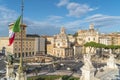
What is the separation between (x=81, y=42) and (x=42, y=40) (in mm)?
18713

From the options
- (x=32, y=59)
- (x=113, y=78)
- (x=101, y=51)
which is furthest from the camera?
(x=101, y=51)

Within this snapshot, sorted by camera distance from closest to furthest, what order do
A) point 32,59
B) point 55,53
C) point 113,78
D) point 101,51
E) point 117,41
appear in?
point 113,78
point 32,59
point 55,53
point 101,51
point 117,41

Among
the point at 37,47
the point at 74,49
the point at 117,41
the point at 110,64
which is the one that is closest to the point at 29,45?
the point at 37,47

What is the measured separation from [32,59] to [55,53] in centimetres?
1917

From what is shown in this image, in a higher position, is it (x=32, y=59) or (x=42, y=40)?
(x=42, y=40)

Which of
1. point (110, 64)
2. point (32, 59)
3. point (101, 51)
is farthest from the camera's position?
point (101, 51)

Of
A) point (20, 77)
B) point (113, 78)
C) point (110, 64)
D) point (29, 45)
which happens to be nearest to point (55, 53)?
point (29, 45)

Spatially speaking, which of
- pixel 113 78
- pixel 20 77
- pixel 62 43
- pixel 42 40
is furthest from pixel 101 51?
pixel 20 77

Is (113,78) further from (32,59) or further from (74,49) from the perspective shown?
(74,49)

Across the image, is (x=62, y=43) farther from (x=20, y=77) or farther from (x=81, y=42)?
(x=20, y=77)

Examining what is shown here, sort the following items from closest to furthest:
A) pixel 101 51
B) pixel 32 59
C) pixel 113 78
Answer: pixel 113 78 → pixel 32 59 → pixel 101 51

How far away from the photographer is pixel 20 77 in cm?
1628

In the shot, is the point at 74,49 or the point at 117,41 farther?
the point at 117,41

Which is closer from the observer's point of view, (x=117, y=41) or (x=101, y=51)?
(x=101, y=51)
